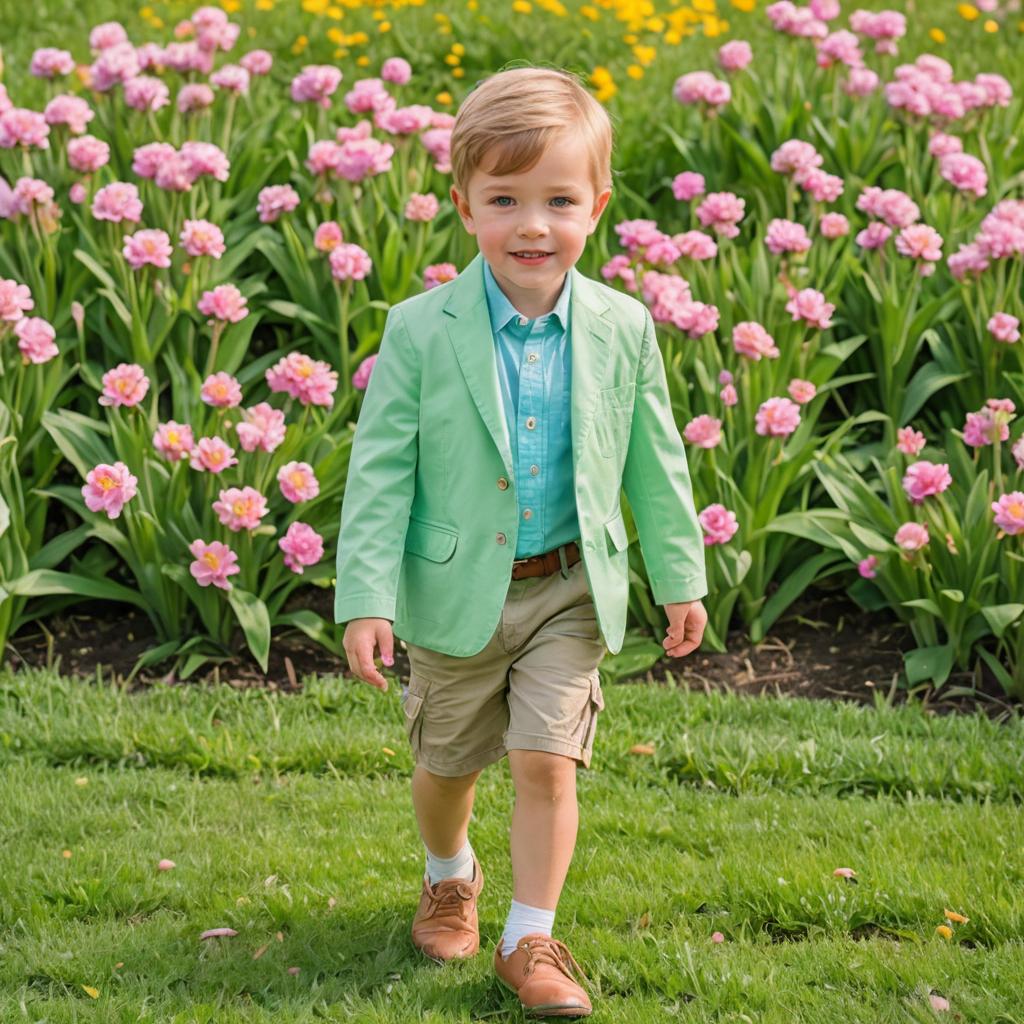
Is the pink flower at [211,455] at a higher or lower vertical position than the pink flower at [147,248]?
lower

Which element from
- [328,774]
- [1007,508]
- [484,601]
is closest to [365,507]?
[484,601]

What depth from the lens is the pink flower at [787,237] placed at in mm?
4902

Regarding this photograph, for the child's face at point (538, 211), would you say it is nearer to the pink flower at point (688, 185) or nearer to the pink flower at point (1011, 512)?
the pink flower at point (1011, 512)

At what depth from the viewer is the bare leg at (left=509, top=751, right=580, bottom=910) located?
2.73 m

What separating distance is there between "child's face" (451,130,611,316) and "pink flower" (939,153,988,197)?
291 centimetres

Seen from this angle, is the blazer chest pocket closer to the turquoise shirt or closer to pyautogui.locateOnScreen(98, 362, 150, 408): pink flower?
the turquoise shirt

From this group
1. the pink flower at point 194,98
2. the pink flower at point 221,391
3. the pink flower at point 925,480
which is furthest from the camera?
the pink flower at point 194,98

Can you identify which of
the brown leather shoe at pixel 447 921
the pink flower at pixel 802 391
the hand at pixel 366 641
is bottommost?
the brown leather shoe at pixel 447 921

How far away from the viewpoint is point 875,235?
510 centimetres

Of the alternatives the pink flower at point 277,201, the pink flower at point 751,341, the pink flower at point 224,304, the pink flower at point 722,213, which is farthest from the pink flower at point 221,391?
the pink flower at point 722,213

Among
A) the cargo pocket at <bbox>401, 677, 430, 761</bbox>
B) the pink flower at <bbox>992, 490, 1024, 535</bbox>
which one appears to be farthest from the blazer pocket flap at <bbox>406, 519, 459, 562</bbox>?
the pink flower at <bbox>992, 490, 1024, 535</bbox>

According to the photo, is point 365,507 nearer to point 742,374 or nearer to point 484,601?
point 484,601

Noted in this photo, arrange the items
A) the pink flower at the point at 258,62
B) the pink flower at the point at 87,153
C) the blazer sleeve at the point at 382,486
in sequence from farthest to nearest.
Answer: the pink flower at the point at 258,62, the pink flower at the point at 87,153, the blazer sleeve at the point at 382,486

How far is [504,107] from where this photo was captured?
2598 millimetres
